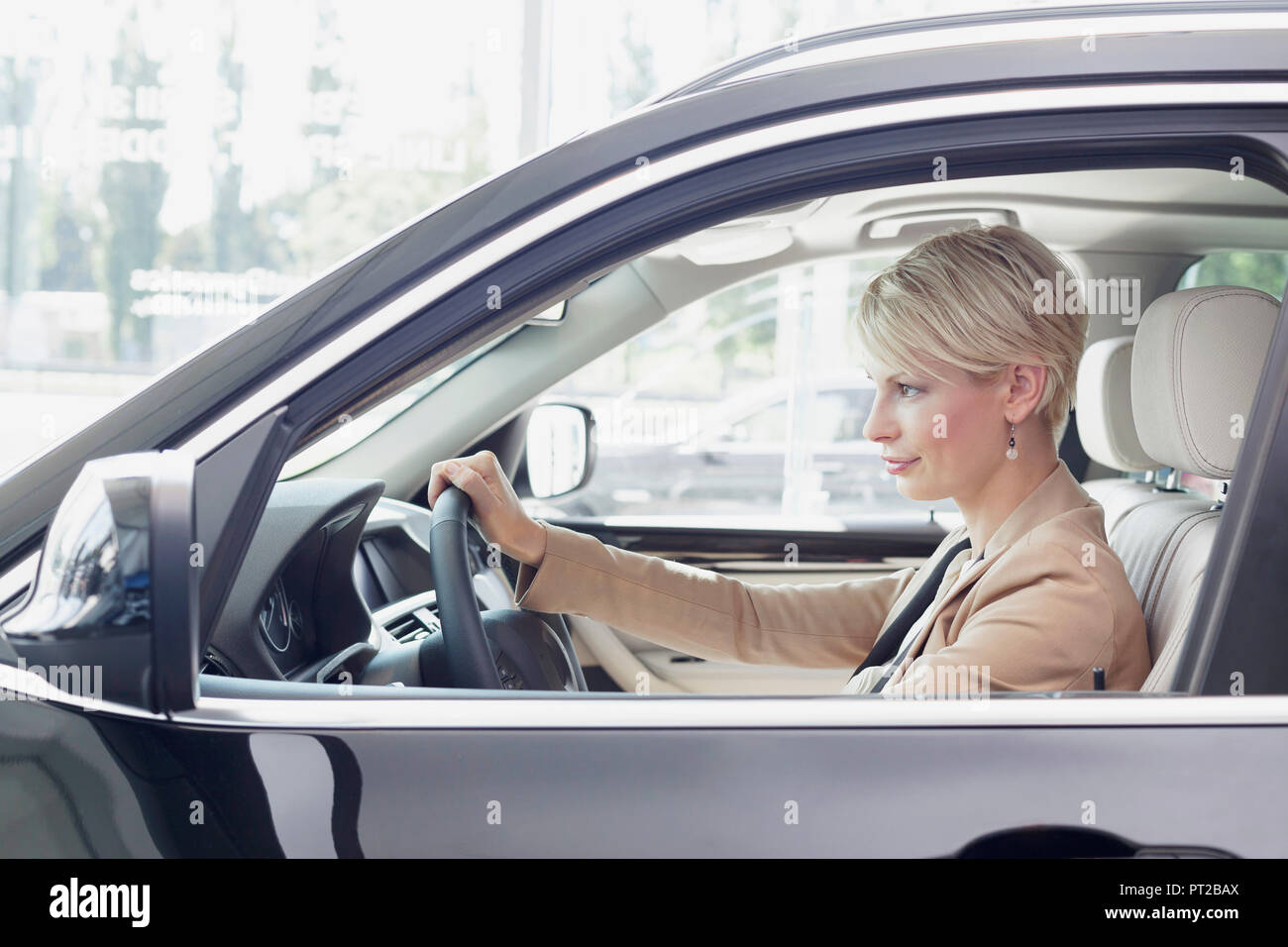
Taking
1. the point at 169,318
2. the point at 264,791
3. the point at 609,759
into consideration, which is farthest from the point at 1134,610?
the point at 169,318

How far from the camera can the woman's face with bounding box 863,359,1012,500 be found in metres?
1.44

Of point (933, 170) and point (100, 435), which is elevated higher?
point (933, 170)

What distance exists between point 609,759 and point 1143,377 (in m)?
0.91

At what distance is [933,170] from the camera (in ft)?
3.74

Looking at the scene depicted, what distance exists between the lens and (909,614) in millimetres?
1673

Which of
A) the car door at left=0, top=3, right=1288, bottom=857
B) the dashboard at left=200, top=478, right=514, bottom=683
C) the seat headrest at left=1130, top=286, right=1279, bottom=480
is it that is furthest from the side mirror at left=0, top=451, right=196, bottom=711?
the seat headrest at left=1130, top=286, right=1279, bottom=480

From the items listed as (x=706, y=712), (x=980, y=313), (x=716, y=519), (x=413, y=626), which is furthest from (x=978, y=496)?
(x=716, y=519)

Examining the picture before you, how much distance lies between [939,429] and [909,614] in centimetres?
35

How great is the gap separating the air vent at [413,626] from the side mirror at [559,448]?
0.46 m

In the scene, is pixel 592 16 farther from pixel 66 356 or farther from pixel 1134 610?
pixel 66 356

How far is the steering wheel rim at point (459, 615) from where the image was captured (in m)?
1.32

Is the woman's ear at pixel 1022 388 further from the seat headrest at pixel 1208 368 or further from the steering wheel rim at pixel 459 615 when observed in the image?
the steering wheel rim at pixel 459 615

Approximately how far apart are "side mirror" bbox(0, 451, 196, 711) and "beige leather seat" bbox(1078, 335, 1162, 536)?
1539 mm

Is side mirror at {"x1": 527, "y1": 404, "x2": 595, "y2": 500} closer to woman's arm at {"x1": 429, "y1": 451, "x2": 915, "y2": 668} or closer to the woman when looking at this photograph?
woman's arm at {"x1": 429, "y1": 451, "x2": 915, "y2": 668}
